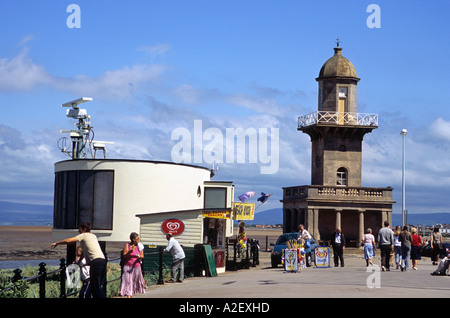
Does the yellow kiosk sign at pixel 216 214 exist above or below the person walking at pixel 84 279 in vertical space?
above

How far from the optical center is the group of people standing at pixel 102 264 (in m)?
15.8

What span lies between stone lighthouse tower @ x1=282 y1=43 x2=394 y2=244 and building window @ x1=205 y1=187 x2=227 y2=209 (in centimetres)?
1674

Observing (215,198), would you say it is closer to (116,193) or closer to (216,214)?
(116,193)

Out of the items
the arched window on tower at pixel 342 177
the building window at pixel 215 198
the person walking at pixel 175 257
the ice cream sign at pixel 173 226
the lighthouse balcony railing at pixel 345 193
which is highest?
the arched window on tower at pixel 342 177

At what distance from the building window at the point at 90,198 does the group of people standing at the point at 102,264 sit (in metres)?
10.4

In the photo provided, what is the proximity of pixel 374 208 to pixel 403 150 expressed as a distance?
462cm

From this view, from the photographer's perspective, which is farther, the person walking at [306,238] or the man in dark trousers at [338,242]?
the man in dark trousers at [338,242]

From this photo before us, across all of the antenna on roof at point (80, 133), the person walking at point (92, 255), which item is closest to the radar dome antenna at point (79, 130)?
the antenna on roof at point (80, 133)

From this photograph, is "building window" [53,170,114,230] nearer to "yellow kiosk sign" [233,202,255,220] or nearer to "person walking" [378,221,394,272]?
"yellow kiosk sign" [233,202,255,220]

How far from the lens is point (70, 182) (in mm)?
34281

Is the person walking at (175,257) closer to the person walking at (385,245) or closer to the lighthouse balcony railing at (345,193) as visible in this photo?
the person walking at (385,245)

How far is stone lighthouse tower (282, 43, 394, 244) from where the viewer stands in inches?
2034
